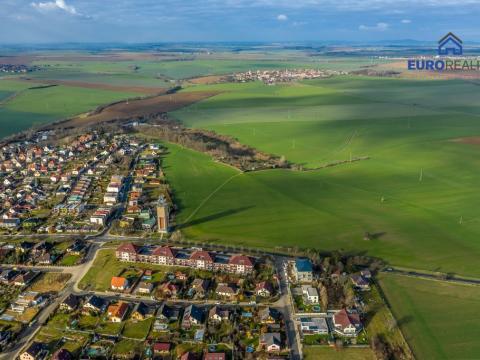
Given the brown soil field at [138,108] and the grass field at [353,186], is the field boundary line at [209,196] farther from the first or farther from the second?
the brown soil field at [138,108]

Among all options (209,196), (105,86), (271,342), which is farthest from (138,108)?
(271,342)

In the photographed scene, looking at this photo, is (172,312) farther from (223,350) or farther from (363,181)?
(363,181)

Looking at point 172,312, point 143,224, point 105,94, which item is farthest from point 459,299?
point 105,94

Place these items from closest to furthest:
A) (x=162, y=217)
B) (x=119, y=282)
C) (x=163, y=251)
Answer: (x=119, y=282)
(x=163, y=251)
(x=162, y=217)

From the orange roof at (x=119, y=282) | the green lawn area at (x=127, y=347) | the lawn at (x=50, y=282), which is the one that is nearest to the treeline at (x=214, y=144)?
the orange roof at (x=119, y=282)

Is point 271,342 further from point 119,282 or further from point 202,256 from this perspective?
point 119,282

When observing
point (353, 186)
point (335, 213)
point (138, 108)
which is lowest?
point (335, 213)

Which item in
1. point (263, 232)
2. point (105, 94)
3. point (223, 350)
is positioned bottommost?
point (223, 350)
